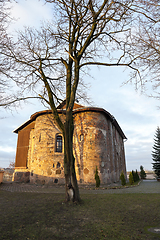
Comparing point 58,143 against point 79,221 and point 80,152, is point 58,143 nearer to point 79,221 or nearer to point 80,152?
point 80,152

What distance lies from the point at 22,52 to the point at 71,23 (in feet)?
8.77

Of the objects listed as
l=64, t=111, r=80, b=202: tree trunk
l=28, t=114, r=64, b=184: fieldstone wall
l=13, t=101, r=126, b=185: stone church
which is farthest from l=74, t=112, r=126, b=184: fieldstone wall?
l=64, t=111, r=80, b=202: tree trunk

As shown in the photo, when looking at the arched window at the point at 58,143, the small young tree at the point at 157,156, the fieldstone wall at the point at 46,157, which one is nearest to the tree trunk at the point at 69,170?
the fieldstone wall at the point at 46,157

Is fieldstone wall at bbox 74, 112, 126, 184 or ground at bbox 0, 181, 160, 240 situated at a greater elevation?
fieldstone wall at bbox 74, 112, 126, 184

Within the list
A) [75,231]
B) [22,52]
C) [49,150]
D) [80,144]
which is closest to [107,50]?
[22,52]

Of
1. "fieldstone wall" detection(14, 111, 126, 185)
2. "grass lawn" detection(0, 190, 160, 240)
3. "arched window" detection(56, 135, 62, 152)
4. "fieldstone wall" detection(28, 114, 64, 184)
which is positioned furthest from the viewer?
"arched window" detection(56, 135, 62, 152)

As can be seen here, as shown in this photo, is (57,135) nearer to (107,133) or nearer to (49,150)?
(49,150)

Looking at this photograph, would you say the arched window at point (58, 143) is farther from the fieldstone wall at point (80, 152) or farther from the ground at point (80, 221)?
the ground at point (80, 221)

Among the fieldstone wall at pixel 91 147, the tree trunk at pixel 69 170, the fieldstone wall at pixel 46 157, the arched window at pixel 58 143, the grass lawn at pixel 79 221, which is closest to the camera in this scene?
the grass lawn at pixel 79 221

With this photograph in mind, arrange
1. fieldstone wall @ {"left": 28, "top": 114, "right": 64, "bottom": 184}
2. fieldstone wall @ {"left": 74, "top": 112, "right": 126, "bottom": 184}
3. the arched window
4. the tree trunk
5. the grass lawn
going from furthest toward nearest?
the arched window < fieldstone wall @ {"left": 28, "top": 114, "right": 64, "bottom": 184} < fieldstone wall @ {"left": 74, "top": 112, "right": 126, "bottom": 184} < the tree trunk < the grass lawn

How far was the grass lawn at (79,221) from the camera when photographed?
3279mm

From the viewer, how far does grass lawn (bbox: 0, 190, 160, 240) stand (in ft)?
10.8

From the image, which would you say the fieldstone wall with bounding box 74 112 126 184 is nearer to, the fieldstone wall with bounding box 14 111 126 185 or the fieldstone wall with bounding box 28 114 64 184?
the fieldstone wall with bounding box 14 111 126 185

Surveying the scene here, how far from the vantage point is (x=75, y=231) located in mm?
3471
